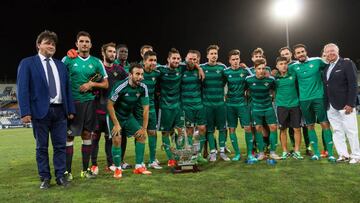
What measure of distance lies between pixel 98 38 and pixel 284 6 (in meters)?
24.1

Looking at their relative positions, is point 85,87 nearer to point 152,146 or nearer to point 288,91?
point 152,146

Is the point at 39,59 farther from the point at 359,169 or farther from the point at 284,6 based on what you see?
the point at 284,6

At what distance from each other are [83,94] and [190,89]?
2071 millimetres

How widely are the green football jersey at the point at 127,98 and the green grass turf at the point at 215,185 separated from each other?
989 millimetres

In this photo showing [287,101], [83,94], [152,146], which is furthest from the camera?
[287,101]

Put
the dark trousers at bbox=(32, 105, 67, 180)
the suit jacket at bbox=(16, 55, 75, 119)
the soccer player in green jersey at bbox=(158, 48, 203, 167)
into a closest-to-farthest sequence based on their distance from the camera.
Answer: the suit jacket at bbox=(16, 55, 75, 119)
the dark trousers at bbox=(32, 105, 67, 180)
the soccer player in green jersey at bbox=(158, 48, 203, 167)

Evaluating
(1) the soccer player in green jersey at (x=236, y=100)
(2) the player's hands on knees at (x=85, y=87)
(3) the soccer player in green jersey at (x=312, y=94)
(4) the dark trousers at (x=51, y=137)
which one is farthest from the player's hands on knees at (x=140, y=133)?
(3) the soccer player in green jersey at (x=312, y=94)

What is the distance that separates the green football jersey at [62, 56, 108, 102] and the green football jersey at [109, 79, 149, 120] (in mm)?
416

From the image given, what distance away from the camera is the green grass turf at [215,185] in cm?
377

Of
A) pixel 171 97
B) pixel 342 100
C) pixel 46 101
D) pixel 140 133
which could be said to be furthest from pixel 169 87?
pixel 342 100

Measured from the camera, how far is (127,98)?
543 centimetres

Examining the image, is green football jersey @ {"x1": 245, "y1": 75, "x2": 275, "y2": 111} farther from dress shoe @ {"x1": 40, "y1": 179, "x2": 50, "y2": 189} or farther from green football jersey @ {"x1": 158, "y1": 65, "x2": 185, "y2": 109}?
dress shoe @ {"x1": 40, "y1": 179, "x2": 50, "y2": 189}

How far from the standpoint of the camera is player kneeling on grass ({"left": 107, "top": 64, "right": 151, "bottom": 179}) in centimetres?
526

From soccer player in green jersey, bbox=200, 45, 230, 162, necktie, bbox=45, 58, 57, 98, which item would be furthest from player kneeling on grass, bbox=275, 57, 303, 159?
necktie, bbox=45, 58, 57, 98
